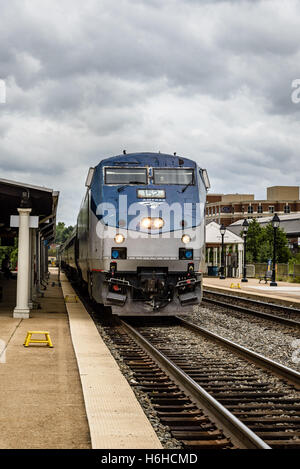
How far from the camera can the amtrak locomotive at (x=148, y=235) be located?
41.2 feet

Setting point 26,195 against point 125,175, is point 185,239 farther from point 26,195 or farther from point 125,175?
point 26,195

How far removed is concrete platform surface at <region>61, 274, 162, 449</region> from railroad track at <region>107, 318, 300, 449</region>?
1.21 ft

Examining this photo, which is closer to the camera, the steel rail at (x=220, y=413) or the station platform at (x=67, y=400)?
the station platform at (x=67, y=400)

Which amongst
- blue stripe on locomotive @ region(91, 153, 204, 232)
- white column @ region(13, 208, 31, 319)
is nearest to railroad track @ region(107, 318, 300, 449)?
blue stripe on locomotive @ region(91, 153, 204, 232)

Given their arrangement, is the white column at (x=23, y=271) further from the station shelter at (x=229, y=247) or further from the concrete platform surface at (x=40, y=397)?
the station shelter at (x=229, y=247)

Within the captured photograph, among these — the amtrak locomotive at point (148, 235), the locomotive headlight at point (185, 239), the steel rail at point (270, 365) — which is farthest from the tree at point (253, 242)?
the steel rail at point (270, 365)

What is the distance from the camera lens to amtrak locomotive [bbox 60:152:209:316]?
495 inches

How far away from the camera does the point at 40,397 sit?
6246 mm

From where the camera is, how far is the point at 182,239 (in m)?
12.8

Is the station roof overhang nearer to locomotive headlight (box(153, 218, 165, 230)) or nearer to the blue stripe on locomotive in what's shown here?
the blue stripe on locomotive

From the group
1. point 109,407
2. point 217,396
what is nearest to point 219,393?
point 217,396

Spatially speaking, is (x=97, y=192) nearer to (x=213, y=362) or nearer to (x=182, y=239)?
(x=182, y=239)
